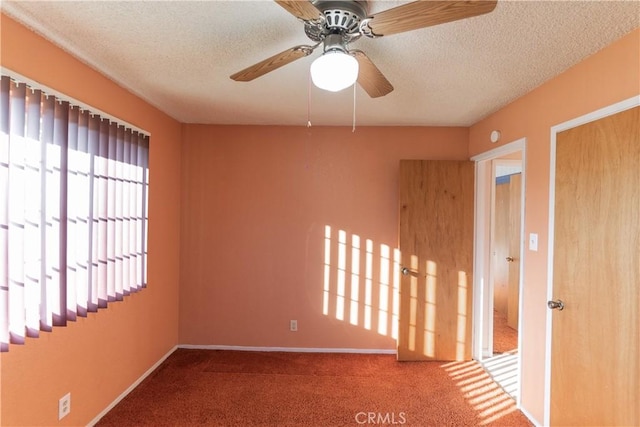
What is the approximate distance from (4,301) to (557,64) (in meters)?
3.19

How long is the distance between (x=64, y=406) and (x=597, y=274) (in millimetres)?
3124

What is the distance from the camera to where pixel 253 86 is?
2.37m

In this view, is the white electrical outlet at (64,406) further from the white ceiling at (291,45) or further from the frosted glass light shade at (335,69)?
the frosted glass light shade at (335,69)

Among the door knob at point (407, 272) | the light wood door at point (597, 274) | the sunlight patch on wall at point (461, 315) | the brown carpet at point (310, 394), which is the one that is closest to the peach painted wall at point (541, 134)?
the light wood door at point (597, 274)

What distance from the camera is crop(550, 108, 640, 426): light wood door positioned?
5.16ft

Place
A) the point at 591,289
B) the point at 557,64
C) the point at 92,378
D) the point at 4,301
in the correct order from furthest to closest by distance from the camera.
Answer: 1. the point at 92,378
2. the point at 557,64
3. the point at 591,289
4. the point at 4,301

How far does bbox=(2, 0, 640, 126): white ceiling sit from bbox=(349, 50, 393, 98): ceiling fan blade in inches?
8.1

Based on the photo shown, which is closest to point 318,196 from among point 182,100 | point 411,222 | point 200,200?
point 411,222

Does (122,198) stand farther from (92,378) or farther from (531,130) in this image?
(531,130)

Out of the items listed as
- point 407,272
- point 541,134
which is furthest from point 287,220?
point 541,134

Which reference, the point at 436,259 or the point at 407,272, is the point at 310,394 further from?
the point at 436,259

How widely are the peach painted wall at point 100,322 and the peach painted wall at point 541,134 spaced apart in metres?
2.97

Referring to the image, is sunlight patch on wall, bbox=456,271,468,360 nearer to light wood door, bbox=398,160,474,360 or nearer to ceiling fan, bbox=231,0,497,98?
light wood door, bbox=398,160,474,360

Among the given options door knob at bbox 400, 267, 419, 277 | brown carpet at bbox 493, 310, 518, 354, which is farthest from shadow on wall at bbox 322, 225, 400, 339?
brown carpet at bbox 493, 310, 518, 354
